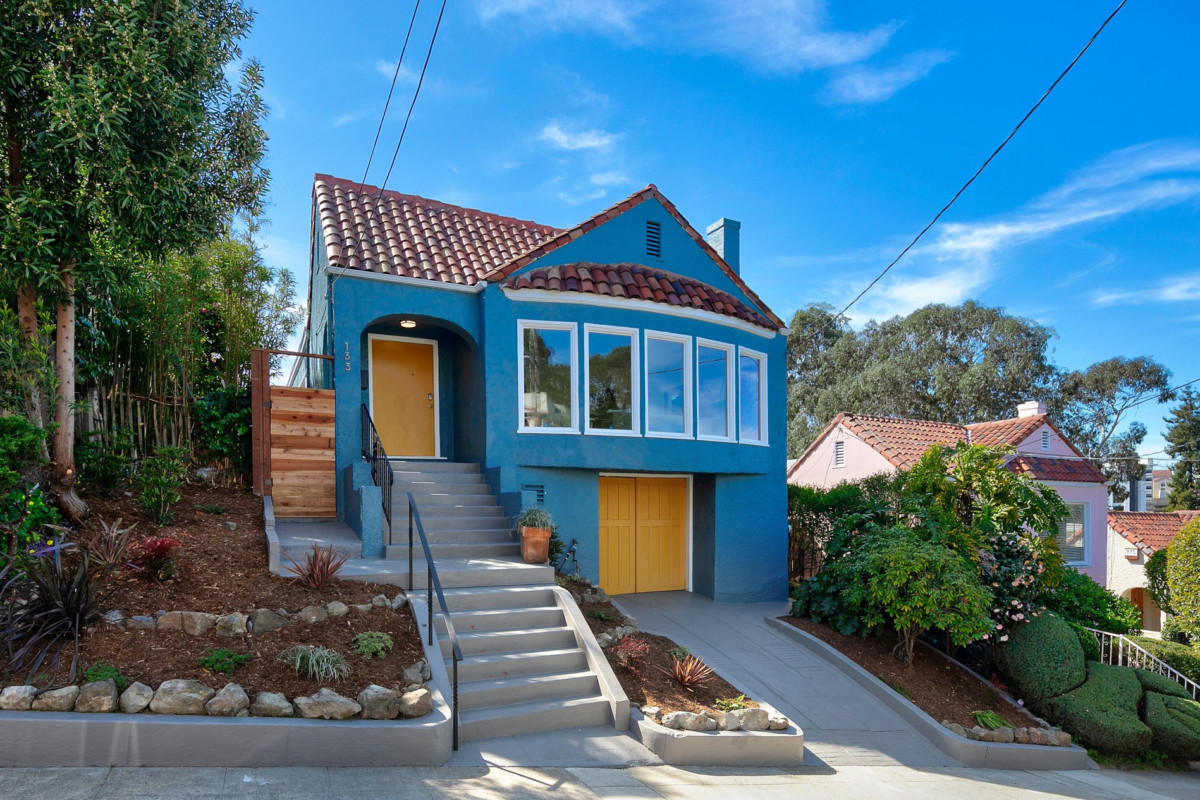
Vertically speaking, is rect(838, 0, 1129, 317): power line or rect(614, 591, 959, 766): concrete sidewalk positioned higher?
rect(838, 0, 1129, 317): power line

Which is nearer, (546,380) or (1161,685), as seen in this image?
(1161,685)

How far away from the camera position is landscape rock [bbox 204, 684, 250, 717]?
4.89 metres

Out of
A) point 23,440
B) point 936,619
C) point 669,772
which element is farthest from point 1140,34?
point 23,440

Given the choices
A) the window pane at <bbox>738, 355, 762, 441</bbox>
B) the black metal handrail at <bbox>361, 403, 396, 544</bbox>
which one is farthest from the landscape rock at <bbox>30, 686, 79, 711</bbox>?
the window pane at <bbox>738, 355, 762, 441</bbox>

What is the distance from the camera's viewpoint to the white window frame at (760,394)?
11.9 metres

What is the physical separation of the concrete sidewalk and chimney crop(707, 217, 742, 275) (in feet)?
22.7

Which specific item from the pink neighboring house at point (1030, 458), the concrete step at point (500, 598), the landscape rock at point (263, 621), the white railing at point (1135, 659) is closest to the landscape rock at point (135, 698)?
the landscape rock at point (263, 621)

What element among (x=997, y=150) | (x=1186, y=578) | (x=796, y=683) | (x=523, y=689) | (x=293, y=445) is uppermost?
(x=997, y=150)

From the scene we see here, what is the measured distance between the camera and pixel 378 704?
5250 mm

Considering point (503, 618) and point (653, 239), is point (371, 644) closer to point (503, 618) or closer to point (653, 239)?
point (503, 618)

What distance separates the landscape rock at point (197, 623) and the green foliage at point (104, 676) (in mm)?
732

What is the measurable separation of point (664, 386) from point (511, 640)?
536cm

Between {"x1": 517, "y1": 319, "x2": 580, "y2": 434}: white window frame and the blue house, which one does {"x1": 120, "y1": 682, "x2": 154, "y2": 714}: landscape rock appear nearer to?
the blue house

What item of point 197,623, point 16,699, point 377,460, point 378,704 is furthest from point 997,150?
point 16,699
